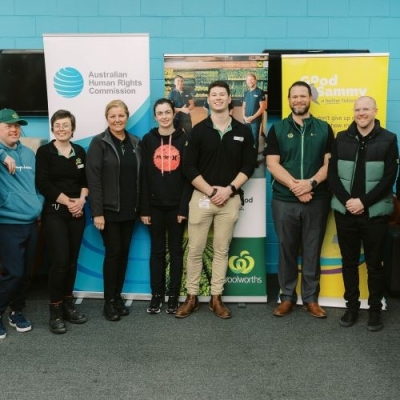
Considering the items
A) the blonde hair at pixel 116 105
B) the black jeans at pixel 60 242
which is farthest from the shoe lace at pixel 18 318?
the blonde hair at pixel 116 105

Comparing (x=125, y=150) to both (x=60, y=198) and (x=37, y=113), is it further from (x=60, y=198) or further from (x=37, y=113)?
(x=37, y=113)

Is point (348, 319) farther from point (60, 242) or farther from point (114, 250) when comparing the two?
point (60, 242)

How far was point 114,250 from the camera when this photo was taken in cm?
366

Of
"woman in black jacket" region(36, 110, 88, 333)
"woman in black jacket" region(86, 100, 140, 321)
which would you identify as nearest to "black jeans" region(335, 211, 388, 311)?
"woman in black jacket" region(86, 100, 140, 321)

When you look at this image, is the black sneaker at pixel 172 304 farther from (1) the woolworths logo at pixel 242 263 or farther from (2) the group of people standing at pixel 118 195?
(1) the woolworths logo at pixel 242 263

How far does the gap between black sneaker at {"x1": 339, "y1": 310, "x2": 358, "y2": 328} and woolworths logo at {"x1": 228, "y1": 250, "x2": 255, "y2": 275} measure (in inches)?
31.0

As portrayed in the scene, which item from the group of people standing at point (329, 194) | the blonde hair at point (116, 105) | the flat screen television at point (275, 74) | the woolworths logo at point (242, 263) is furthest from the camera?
the flat screen television at point (275, 74)

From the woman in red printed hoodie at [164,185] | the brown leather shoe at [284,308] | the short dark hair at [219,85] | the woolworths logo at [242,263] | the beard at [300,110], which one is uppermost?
the short dark hair at [219,85]

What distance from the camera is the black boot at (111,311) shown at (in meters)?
3.66

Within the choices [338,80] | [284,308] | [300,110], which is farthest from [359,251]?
[338,80]

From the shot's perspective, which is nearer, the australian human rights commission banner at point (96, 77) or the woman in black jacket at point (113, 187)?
the woman in black jacket at point (113, 187)

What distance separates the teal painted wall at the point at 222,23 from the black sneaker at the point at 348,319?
210cm

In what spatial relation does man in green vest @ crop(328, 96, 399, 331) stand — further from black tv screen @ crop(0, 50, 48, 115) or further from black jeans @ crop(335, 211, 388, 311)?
black tv screen @ crop(0, 50, 48, 115)

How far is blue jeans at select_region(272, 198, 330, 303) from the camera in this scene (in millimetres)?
3672
